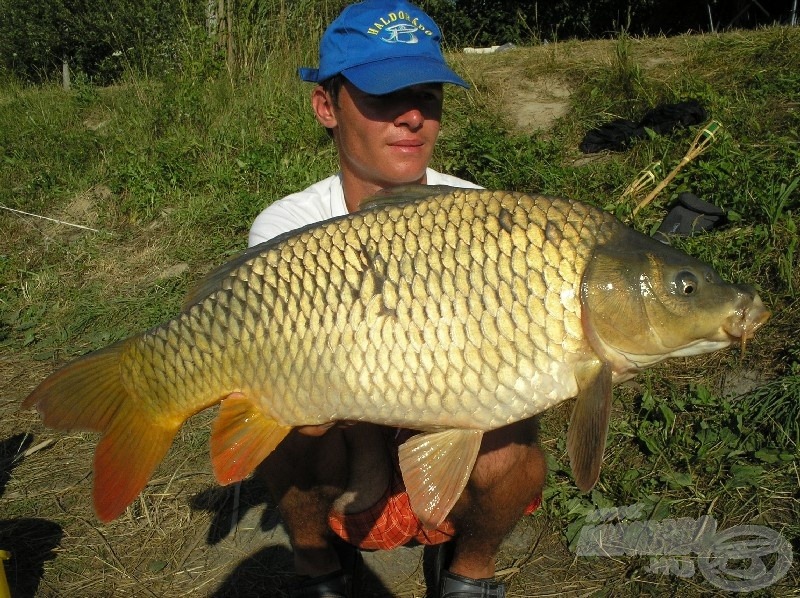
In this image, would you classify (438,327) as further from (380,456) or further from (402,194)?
(380,456)

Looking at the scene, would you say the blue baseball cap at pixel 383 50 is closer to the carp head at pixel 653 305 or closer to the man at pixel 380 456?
the man at pixel 380 456

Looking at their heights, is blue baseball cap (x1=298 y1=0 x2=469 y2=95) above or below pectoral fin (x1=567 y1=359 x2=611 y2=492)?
above

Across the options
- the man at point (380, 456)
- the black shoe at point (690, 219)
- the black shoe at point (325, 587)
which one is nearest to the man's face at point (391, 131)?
the man at point (380, 456)

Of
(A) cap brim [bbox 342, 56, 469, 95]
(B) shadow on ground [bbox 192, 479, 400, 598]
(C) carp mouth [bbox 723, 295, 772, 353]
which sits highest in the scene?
(A) cap brim [bbox 342, 56, 469, 95]

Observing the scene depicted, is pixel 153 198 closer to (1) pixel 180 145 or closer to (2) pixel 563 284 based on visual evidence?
(1) pixel 180 145

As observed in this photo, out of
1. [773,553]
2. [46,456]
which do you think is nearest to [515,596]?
[773,553]

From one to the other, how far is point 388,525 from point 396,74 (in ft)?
3.74

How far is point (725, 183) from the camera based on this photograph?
308 centimetres

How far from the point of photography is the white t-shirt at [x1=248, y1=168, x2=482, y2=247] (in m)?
1.96

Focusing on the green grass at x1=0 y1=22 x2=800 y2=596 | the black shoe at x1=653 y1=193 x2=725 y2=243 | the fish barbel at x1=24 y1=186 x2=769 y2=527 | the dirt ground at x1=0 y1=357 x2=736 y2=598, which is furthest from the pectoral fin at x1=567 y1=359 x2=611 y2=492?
the black shoe at x1=653 y1=193 x2=725 y2=243

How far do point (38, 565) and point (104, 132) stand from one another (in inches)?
169

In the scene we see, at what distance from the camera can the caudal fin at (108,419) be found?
150 cm

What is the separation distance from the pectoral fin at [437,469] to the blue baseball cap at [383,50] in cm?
90

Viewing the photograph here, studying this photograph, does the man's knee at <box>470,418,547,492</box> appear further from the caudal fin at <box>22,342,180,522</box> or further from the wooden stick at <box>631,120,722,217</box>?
the wooden stick at <box>631,120,722,217</box>
